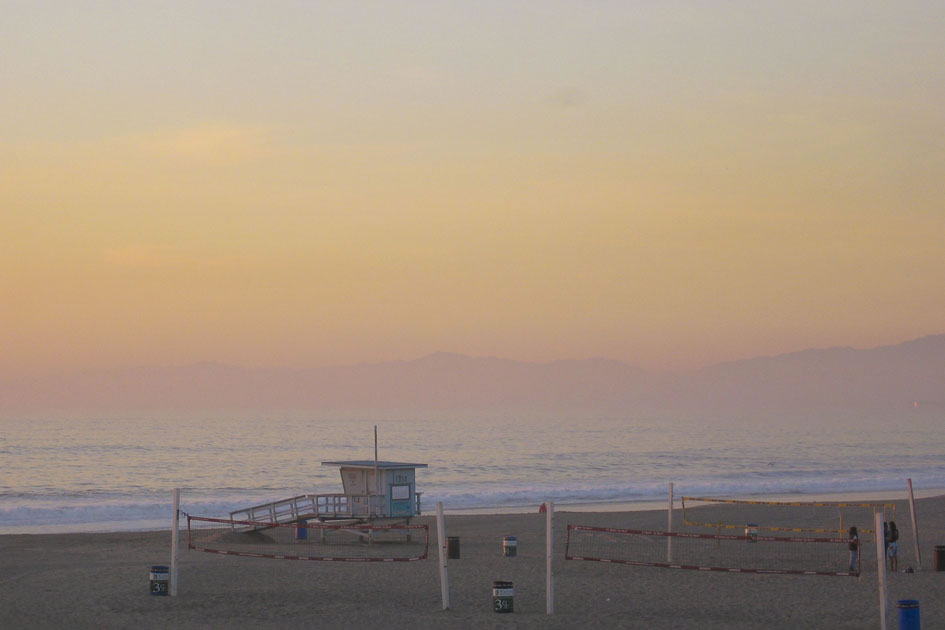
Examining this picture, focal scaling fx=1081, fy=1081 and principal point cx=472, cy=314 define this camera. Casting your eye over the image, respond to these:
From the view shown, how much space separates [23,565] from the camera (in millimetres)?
22922

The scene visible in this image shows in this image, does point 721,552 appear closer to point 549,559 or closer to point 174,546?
point 549,559

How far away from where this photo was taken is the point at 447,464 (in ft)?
276

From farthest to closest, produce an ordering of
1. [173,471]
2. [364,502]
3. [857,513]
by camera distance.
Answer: [173,471] → [857,513] → [364,502]

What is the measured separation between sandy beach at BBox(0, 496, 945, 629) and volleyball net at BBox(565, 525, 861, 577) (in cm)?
110

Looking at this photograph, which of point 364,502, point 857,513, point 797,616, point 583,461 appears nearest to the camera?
point 797,616

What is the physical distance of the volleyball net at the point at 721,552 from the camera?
75.8 ft

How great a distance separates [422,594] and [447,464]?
216 feet

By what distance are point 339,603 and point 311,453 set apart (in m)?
80.7

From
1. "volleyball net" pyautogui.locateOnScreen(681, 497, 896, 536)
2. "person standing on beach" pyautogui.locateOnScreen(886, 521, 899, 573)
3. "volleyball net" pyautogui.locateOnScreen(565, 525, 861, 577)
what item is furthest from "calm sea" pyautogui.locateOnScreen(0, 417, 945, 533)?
"person standing on beach" pyautogui.locateOnScreen(886, 521, 899, 573)

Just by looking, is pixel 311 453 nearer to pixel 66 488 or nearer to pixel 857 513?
pixel 66 488

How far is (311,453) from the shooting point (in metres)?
96.9

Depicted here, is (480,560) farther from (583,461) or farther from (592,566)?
(583,461)

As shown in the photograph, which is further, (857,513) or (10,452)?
(10,452)

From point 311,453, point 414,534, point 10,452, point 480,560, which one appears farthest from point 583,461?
point 480,560
